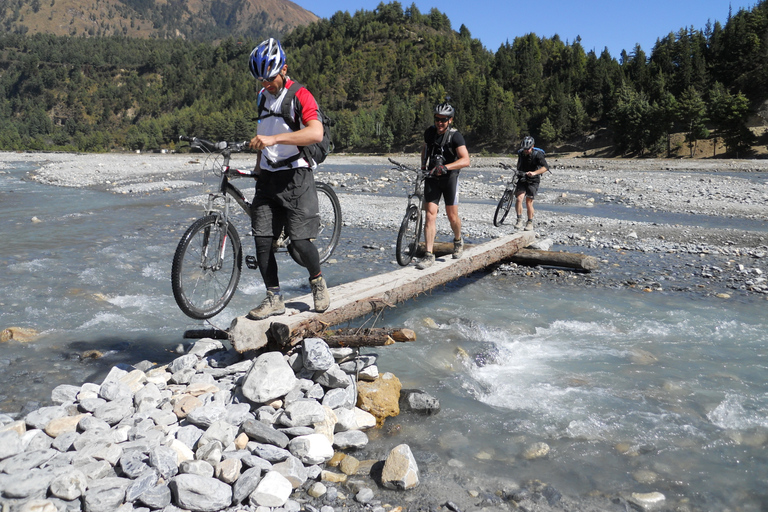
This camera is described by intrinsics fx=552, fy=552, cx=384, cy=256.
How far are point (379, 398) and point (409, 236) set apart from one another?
4152mm

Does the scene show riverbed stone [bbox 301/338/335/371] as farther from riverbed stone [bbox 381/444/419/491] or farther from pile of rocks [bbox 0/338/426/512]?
riverbed stone [bbox 381/444/419/491]

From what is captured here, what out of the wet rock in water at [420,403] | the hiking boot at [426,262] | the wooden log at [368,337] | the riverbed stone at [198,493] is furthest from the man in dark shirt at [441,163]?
the riverbed stone at [198,493]

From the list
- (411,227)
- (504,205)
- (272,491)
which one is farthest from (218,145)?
(504,205)

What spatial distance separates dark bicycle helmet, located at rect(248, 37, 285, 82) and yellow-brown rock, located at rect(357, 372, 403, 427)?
2936 millimetres

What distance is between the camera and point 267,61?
4.73 meters

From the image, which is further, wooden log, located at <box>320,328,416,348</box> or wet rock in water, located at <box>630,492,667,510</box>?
wooden log, located at <box>320,328,416,348</box>

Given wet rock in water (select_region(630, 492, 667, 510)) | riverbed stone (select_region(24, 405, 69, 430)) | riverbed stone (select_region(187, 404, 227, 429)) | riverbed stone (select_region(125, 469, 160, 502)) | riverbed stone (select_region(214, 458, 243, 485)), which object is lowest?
wet rock in water (select_region(630, 492, 667, 510))

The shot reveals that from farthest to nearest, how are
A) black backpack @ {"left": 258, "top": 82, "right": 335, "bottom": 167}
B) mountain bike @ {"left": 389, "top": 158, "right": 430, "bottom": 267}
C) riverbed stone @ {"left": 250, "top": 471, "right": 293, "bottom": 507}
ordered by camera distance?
mountain bike @ {"left": 389, "top": 158, "right": 430, "bottom": 267}, black backpack @ {"left": 258, "top": 82, "right": 335, "bottom": 167}, riverbed stone @ {"left": 250, "top": 471, "right": 293, "bottom": 507}

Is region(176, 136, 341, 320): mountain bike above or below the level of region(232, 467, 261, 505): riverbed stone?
above

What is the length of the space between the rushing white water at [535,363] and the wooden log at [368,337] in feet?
2.40

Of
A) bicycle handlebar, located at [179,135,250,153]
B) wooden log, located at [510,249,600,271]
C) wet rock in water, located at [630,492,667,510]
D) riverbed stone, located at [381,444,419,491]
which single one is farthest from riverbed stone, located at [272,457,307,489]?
wooden log, located at [510,249,600,271]

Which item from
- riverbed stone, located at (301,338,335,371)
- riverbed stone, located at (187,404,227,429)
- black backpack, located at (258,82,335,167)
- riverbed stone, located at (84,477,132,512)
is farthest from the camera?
riverbed stone, located at (301,338,335,371)

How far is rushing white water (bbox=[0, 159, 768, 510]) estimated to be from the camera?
4414 mm

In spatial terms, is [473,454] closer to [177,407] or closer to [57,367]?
[177,407]
